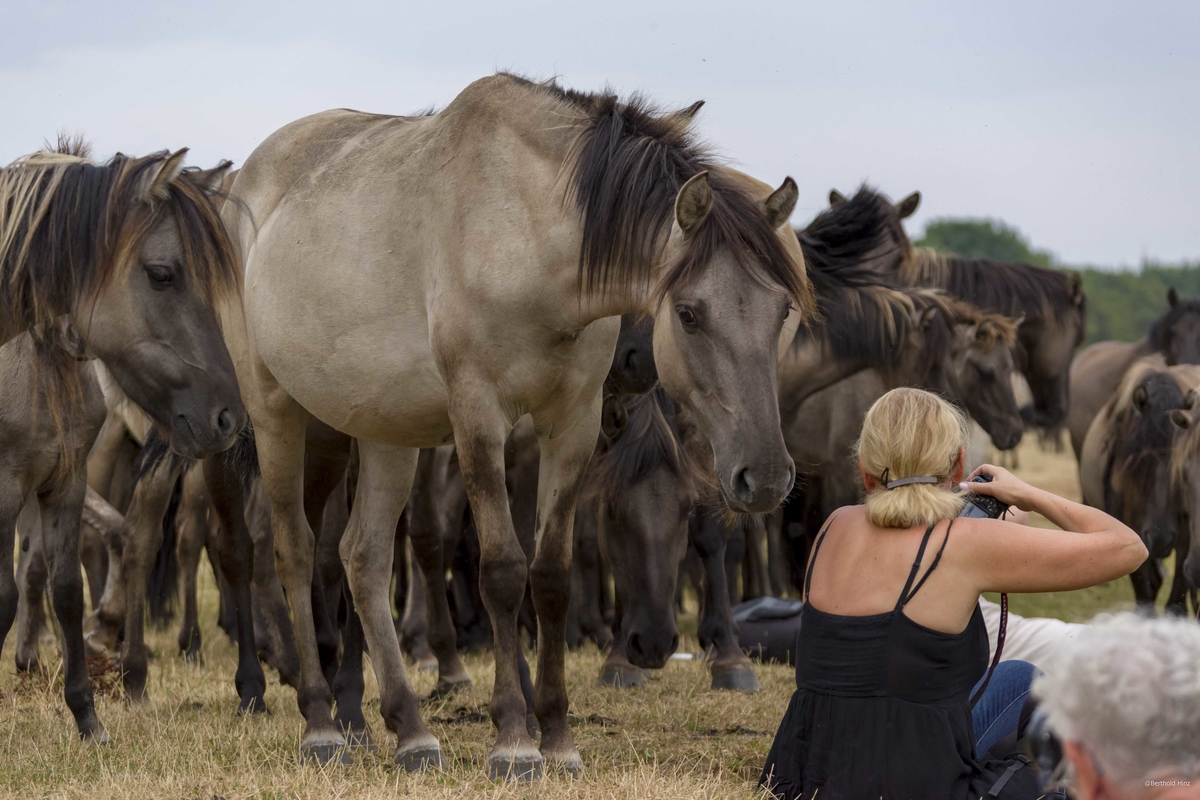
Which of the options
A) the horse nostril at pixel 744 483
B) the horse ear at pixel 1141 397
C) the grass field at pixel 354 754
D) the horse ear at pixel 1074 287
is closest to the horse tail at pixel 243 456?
the grass field at pixel 354 754

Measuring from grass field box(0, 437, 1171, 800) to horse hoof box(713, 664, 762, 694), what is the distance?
0.11 meters

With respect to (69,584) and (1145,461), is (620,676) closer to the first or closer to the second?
(69,584)

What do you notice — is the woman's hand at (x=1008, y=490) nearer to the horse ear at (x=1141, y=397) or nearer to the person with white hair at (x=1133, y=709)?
the person with white hair at (x=1133, y=709)

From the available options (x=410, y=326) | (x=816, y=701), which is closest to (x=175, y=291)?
(x=410, y=326)

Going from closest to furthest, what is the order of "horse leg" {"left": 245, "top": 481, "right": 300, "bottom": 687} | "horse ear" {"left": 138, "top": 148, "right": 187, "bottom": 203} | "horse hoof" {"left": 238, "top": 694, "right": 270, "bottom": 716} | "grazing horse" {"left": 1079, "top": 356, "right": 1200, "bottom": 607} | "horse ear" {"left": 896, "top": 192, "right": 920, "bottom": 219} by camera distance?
"horse ear" {"left": 138, "top": 148, "right": 187, "bottom": 203} → "horse hoof" {"left": 238, "top": 694, "right": 270, "bottom": 716} → "horse leg" {"left": 245, "top": 481, "right": 300, "bottom": 687} → "grazing horse" {"left": 1079, "top": 356, "right": 1200, "bottom": 607} → "horse ear" {"left": 896, "top": 192, "right": 920, "bottom": 219}

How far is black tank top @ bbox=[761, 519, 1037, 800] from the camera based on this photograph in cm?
327

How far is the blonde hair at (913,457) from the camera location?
3311mm

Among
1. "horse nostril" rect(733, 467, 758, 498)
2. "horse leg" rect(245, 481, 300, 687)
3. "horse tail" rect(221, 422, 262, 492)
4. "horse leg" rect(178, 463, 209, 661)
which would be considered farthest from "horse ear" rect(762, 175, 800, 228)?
"horse leg" rect(178, 463, 209, 661)

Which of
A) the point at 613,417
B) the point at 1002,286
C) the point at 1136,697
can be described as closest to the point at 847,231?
the point at 613,417

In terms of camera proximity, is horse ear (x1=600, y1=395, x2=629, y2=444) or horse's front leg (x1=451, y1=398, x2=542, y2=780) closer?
horse's front leg (x1=451, y1=398, x2=542, y2=780)

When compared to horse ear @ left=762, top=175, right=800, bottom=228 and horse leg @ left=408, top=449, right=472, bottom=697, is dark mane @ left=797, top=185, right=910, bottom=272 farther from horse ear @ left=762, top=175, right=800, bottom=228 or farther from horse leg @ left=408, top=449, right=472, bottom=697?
horse ear @ left=762, top=175, right=800, bottom=228

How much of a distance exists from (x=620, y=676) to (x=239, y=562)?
6.92 ft

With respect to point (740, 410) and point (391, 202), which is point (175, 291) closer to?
point (391, 202)

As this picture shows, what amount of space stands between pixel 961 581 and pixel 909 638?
21 cm
